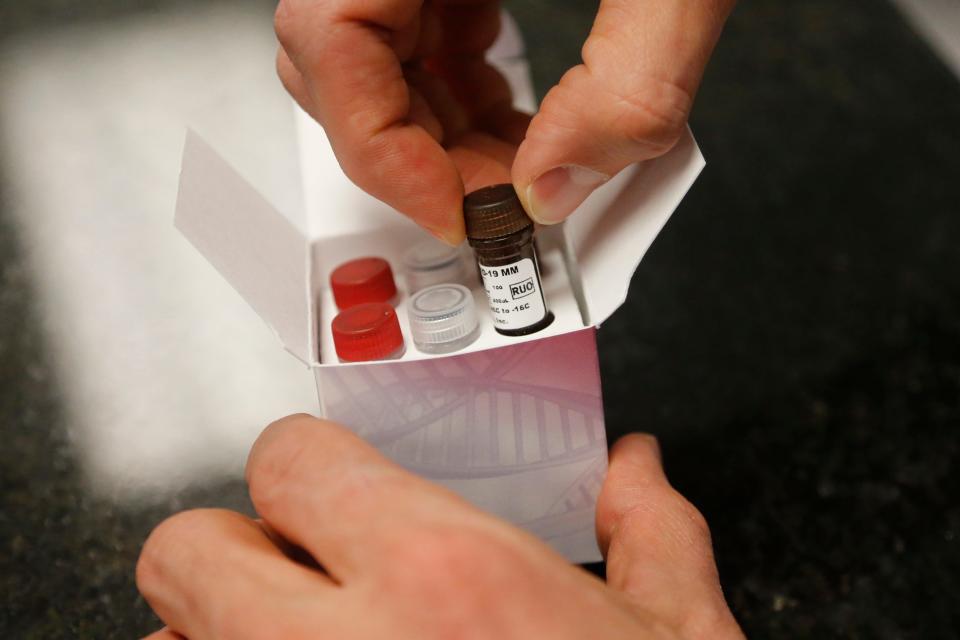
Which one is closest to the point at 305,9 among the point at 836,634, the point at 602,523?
the point at 602,523

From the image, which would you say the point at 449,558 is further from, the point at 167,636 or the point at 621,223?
the point at 621,223

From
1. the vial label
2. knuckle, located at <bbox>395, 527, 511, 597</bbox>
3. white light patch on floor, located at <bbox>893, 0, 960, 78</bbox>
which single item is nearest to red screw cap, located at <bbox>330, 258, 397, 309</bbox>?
the vial label

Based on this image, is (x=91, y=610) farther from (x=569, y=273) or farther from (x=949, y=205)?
(x=949, y=205)

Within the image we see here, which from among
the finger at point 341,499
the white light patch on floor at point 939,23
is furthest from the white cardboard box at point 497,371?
the white light patch on floor at point 939,23

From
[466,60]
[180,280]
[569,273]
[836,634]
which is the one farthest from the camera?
[180,280]

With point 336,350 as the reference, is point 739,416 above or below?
below

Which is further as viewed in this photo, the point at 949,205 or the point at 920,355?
the point at 949,205

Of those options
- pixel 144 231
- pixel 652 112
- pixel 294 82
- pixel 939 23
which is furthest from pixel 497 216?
pixel 939 23
